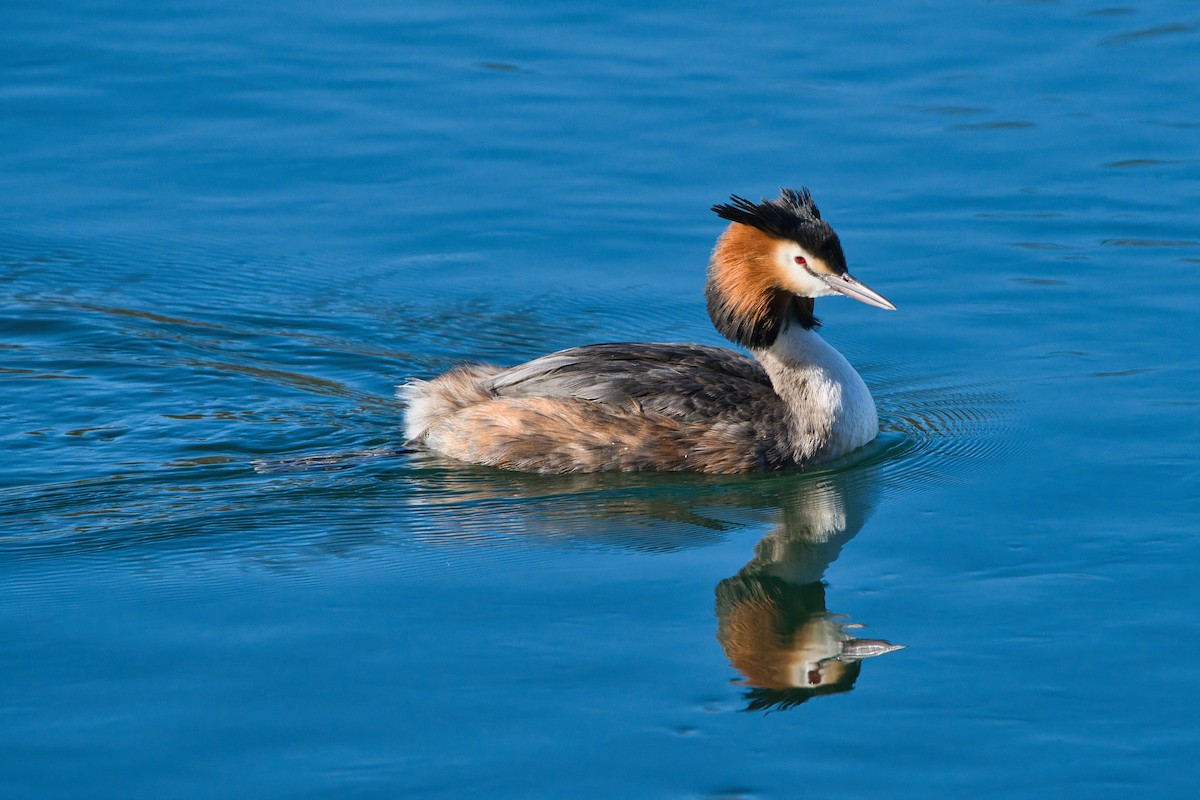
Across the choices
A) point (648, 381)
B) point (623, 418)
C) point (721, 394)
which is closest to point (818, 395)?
point (721, 394)

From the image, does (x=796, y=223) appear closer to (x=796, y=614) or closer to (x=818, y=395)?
(x=818, y=395)

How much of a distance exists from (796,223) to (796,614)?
8.16 feet

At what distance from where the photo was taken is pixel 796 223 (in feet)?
30.1

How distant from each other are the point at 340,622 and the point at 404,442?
2.72 m

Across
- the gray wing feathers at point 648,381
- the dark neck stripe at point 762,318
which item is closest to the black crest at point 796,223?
the dark neck stripe at point 762,318

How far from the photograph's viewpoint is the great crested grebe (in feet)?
30.2

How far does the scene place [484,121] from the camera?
47.0 feet

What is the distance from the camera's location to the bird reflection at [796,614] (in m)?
6.88

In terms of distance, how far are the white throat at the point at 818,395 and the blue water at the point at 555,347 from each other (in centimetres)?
20

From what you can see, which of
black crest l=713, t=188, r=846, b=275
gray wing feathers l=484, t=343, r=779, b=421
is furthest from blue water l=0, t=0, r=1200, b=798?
black crest l=713, t=188, r=846, b=275

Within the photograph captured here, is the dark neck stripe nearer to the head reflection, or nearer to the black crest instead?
the black crest

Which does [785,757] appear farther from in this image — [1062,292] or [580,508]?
[1062,292]

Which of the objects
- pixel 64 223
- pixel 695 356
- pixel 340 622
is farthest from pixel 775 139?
pixel 340 622

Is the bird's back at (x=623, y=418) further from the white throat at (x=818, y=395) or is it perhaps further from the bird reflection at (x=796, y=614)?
the bird reflection at (x=796, y=614)
